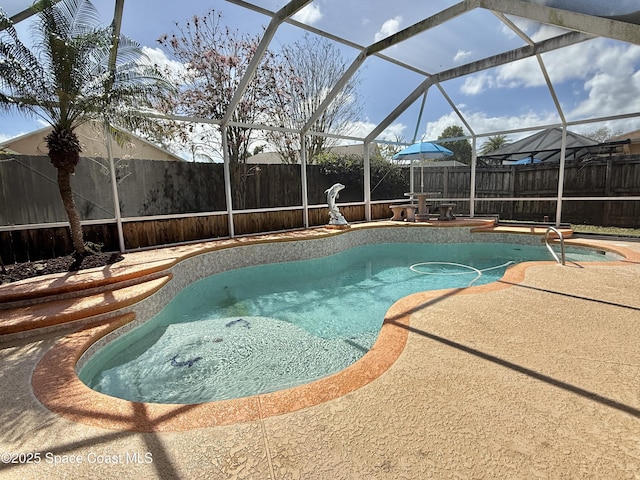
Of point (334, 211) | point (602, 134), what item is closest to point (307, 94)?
point (334, 211)

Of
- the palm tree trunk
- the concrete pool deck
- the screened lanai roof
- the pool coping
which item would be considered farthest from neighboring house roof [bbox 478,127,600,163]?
the palm tree trunk

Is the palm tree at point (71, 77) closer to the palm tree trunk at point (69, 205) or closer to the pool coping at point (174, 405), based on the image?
the palm tree trunk at point (69, 205)

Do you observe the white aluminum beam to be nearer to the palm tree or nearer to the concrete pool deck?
the concrete pool deck

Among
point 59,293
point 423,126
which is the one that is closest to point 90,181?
point 59,293

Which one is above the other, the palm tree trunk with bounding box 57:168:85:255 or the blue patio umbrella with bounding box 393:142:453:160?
the blue patio umbrella with bounding box 393:142:453:160

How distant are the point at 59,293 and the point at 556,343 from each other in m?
5.32

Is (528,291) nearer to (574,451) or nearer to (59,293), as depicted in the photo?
(574,451)

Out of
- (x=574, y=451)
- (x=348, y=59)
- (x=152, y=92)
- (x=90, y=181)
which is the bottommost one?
(x=574, y=451)

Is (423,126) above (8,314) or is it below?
above

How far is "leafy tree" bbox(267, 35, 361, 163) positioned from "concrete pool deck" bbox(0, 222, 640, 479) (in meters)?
9.89

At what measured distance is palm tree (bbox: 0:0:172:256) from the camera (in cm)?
455

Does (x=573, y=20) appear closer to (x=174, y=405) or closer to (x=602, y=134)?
(x=174, y=405)

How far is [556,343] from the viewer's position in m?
2.54

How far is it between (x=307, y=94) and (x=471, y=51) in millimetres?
6490
